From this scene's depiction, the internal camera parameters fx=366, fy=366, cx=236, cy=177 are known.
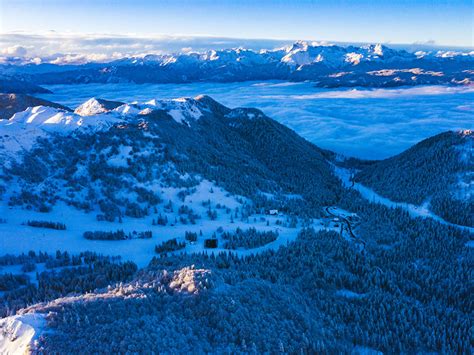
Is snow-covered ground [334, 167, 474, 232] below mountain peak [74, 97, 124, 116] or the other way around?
below

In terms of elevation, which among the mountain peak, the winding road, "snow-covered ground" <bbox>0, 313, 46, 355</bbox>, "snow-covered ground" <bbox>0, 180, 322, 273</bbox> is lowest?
the winding road

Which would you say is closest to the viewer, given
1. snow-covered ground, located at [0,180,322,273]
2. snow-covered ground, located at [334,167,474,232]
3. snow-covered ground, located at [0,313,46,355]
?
snow-covered ground, located at [0,313,46,355]

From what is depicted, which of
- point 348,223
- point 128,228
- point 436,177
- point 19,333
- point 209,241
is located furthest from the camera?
point 436,177

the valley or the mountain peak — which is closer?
the valley

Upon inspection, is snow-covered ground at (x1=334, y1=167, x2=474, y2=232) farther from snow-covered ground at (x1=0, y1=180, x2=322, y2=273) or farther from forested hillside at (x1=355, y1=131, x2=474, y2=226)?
snow-covered ground at (x1=0, y1=180, x2=322, y2=273)

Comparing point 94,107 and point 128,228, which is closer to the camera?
point 128,228

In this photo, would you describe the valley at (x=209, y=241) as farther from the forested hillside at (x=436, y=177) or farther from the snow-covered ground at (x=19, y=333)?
the forested hillside at (x=436, y=177)

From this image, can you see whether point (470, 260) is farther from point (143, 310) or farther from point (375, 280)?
point (143, 310)

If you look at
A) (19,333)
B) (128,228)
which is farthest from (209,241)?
(19,333)

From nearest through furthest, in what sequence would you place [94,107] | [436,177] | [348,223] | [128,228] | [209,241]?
1. [209,241]
2. [128,228]
3. [348,223]
4. [436,177]
5. [94,107]

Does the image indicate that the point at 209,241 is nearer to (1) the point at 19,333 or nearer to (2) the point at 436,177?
(1) the point at 19,333

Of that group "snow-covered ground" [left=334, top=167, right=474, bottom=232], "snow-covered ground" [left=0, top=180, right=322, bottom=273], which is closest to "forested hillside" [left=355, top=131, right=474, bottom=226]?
"snow-covered ground" [left=334, top=167, right=474, bottom=232]
